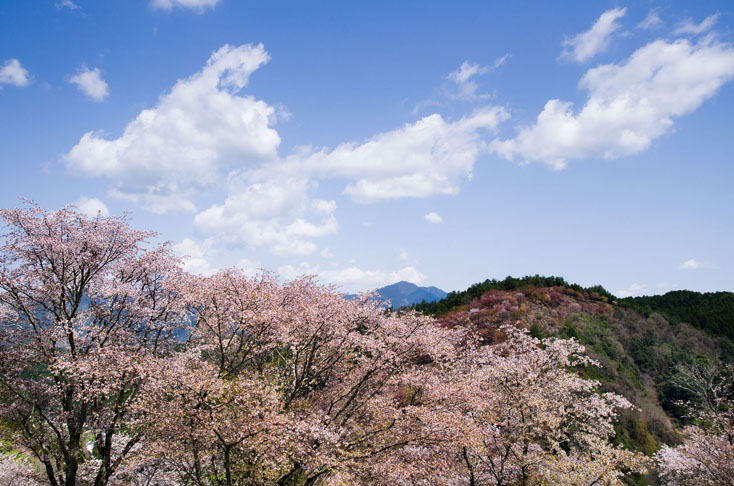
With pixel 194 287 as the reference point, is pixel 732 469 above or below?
below

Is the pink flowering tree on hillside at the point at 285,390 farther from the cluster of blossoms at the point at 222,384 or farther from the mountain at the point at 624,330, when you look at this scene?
the mountain at the point at 624,330

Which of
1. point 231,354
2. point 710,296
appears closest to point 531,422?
point 231,354

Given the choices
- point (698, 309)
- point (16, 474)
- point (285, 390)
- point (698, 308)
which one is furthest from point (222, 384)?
point (698, 308)

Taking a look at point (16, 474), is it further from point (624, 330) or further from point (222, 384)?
point (624, 330)

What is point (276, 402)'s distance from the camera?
14.3m

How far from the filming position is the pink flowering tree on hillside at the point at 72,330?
17312mm

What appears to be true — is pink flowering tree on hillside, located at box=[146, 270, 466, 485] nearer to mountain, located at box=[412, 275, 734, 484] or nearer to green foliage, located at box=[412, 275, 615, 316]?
mountain, located at box=[412, 275, 734, 484]

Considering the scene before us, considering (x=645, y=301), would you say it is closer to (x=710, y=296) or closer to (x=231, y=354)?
(x=710, y=296)

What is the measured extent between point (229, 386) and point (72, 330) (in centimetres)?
846

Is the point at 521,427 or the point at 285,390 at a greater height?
the point at 285,390

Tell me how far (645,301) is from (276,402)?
109m

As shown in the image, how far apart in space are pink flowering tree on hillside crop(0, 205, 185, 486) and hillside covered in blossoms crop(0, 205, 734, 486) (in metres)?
0.08

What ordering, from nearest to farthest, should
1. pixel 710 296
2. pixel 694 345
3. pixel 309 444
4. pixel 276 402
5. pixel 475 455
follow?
pixel 276 402 < pixel 309 444 < pixel 475 455 < pixel 694 345 < pixel 710 296

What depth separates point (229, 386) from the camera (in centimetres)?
1405
